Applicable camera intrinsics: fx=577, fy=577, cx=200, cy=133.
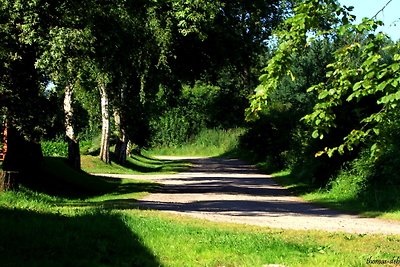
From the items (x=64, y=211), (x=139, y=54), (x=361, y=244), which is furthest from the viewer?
(x=139, y=54)

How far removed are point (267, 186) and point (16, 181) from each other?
43.4ft

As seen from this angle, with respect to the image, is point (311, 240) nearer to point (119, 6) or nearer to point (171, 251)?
point (171, 251)

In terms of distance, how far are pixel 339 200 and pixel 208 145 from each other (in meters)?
59.3

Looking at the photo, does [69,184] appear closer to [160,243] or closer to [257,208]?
[257,208]

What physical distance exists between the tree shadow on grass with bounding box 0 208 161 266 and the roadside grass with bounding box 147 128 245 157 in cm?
6308

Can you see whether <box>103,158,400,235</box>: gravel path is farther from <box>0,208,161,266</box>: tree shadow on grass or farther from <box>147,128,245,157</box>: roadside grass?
<box>147,128,245,157</box>: roadside grass

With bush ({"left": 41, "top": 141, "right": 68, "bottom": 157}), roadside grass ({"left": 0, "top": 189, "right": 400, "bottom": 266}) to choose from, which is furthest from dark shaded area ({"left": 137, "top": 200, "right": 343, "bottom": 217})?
bush ({"left": 41, "top": 141, "right": 68, "bottom": 157})

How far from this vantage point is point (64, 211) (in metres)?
13.4

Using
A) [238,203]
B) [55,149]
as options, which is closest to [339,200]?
[238,203]

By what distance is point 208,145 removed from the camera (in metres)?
78.9

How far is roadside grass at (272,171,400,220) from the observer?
16.0 meters

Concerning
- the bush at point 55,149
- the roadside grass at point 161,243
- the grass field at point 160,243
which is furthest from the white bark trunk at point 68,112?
the bush at point 55,149

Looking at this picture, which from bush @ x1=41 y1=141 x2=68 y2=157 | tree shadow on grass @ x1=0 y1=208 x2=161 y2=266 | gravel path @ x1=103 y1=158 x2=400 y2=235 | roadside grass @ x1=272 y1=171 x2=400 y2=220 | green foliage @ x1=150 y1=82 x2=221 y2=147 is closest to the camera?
tree shadow on grass @ x1=0 y1=208 x2=161 y2=266

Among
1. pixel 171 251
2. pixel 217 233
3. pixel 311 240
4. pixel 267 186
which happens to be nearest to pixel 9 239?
pixel 171 251
